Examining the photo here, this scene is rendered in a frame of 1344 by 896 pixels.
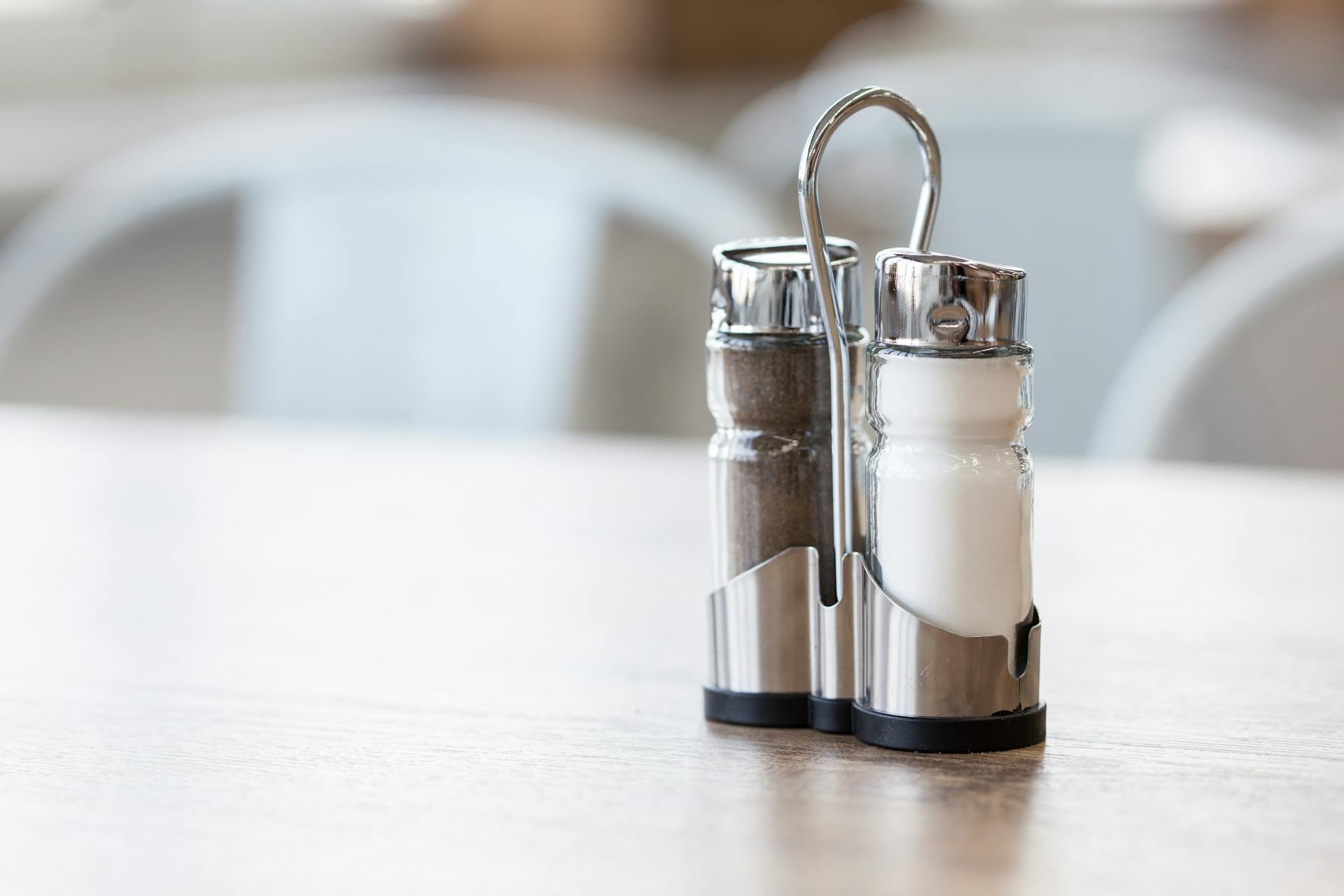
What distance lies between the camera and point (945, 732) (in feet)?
1.14

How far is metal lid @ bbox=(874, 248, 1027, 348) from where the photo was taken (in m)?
0.34

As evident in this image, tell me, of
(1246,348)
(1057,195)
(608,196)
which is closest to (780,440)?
(1246,348)

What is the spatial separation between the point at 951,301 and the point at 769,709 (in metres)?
0.11

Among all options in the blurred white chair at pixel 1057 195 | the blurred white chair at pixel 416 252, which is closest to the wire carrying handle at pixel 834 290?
the blurred white chair at pixel 416 252

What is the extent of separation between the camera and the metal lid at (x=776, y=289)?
0.37 m

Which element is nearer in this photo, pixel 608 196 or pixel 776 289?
pixel 776 289

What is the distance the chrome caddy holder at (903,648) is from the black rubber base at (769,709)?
0.01 meters

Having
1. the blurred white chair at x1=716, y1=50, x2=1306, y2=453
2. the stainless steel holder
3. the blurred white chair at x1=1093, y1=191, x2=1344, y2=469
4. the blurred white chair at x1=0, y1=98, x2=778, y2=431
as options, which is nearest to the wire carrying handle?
the stainless steel holder

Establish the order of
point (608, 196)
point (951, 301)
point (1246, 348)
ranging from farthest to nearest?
1. point (608, 196)
2. point (1246, 348)
3. point (951, 301)

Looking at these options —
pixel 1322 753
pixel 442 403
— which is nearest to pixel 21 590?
pixel 1322 753

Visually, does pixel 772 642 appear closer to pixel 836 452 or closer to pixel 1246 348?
pixel 836 452

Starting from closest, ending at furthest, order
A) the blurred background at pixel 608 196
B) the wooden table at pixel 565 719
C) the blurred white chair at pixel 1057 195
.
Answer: the wooden table at pixel 565 719 → the blurred background at pixel 608 196 → the blurred white chair at pixel 1057 195

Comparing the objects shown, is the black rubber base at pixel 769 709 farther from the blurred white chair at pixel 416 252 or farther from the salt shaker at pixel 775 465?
the blurred white chair at pixel 416 252

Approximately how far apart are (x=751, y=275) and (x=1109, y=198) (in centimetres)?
173
